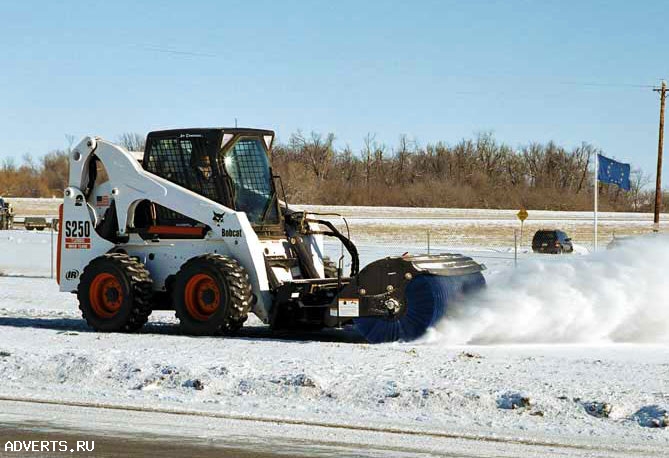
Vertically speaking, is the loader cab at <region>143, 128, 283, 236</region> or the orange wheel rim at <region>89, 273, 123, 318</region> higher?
the loader cab at <region>143, 128, 283, 236</region>

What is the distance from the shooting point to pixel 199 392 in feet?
33.0

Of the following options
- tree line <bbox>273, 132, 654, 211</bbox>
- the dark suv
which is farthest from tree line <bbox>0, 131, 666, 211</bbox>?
the dark suv

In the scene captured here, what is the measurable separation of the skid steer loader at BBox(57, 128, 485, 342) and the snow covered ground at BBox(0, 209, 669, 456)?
370 mm

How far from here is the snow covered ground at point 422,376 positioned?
326 inches

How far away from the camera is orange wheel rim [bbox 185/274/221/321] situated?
542 inches

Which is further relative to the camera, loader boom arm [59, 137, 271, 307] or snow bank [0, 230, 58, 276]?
snow bank [0, 230, 58, 276]

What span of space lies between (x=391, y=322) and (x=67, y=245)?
507 centimetres

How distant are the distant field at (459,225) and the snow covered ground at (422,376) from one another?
32757 millimetres

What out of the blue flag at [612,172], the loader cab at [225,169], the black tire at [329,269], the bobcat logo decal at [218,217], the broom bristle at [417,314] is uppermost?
the blue flag at [612,172]

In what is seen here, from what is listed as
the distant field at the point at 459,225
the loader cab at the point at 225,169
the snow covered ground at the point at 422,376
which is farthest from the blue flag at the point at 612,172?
the loader cab at the point at 225,169

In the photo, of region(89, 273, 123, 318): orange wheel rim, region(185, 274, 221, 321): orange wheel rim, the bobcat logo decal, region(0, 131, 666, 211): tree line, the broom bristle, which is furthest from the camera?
region(0, 131, 666, 211): tree line

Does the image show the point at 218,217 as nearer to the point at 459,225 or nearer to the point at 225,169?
the point at 225,169

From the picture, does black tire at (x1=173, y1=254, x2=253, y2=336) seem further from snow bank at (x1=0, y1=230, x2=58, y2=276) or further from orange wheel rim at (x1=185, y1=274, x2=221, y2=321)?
snow bank at (x1=0, y1=230, x2=58, y2=276)

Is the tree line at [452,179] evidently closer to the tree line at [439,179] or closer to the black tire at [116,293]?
the tree line at [439,179]
